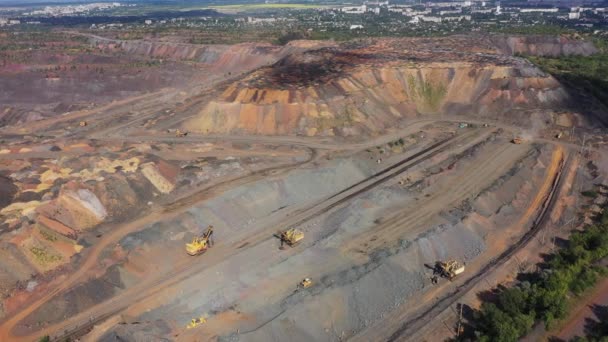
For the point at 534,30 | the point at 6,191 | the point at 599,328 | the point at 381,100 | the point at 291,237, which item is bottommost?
the point at 599,328

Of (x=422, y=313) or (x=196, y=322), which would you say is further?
(x=422, y=313)

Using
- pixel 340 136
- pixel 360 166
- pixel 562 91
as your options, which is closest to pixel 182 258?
pixel 360 166

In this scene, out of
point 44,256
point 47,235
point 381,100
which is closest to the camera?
point 44,256

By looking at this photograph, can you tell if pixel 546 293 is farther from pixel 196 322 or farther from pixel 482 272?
pixel 196 322

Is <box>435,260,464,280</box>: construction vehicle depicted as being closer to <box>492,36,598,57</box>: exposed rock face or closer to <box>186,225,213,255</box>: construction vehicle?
<box>186,225,213,255</box>: construction vehicle

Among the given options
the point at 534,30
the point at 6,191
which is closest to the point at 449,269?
the point at 6,191

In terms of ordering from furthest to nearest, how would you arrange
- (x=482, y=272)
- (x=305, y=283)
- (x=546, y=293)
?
(x=482, y=272), (x=305, y=283), (x=546, y=293)
